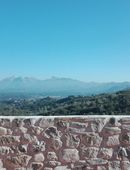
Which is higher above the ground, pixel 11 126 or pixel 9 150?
pixel 11 126

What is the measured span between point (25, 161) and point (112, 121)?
109cm

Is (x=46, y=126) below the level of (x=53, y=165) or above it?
above

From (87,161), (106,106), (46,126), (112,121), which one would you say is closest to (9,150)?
(46,126)

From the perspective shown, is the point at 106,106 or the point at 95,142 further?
the point at 106,106

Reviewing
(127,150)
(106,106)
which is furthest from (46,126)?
(106,106)

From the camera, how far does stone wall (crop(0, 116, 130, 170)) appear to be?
168 inches

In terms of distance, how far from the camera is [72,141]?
14.1ft

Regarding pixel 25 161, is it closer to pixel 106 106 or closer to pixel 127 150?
pixel 127 150

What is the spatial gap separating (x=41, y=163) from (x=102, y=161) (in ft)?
2.27

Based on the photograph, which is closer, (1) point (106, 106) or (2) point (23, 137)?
(2) point (23, 137)

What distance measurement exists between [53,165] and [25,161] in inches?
12.7

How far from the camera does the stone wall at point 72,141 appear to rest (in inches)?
168

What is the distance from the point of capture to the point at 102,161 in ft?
14.1

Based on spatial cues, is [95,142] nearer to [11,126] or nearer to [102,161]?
[102,161]
